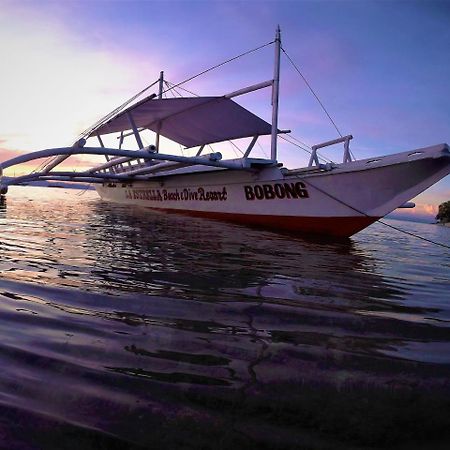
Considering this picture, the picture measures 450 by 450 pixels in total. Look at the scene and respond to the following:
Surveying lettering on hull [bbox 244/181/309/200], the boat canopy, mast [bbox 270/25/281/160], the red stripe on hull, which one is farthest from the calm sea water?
the boat canopy

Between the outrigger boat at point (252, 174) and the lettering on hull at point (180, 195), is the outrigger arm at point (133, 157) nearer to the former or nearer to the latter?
the outrigger boat at point (252, 174)

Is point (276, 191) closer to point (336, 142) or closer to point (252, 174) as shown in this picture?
point (252, 174)

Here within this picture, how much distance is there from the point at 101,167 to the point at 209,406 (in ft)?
51.0

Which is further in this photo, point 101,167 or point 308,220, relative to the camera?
point 101,167

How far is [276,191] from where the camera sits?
9.45 m

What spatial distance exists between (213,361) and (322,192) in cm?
727

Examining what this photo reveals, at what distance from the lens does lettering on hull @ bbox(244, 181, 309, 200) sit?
8859 millimetres

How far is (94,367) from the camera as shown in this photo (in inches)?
64.6

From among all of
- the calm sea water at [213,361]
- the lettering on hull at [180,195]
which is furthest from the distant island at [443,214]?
the calm sea water at [213,361]

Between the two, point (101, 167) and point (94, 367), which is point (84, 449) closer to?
point (94, 367)

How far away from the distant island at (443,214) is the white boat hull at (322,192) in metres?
79.4

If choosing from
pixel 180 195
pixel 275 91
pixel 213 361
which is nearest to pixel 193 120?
pixel 180 195

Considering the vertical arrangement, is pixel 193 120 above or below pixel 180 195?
above

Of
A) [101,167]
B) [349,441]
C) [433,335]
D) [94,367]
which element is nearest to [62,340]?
[94,367]
